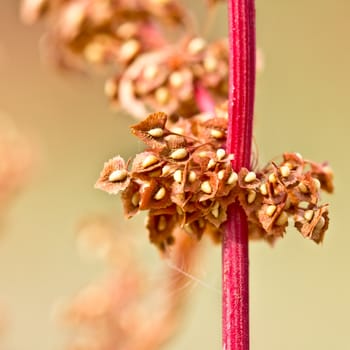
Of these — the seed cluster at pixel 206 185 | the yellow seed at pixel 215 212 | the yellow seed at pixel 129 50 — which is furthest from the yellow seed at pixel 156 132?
the yellow seed at pixel 129 50

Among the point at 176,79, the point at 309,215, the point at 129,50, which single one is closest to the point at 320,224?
the point at 309,215

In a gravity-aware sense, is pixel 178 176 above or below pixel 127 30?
below

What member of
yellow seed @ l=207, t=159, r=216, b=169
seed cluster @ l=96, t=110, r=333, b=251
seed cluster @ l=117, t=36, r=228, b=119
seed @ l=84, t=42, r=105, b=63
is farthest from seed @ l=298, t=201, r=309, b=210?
seed @ l=84, t=42, r=105, b=63

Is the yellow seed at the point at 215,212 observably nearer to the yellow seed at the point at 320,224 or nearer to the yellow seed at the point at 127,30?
the yellow seed at the point at 320,224

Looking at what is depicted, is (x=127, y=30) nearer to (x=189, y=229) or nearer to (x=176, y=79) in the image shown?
(x=176, y=79)

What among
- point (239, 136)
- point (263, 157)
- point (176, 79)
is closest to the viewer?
point (239, 136)

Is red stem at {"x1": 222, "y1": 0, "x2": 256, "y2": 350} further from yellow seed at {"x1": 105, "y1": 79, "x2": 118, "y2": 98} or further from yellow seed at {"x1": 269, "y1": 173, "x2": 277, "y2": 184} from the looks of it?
yellow seed at {"x1": 105, "y1": 79, "x2": 118, "y2": 98}

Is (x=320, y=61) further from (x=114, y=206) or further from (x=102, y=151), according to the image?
(x=114, y=206)
